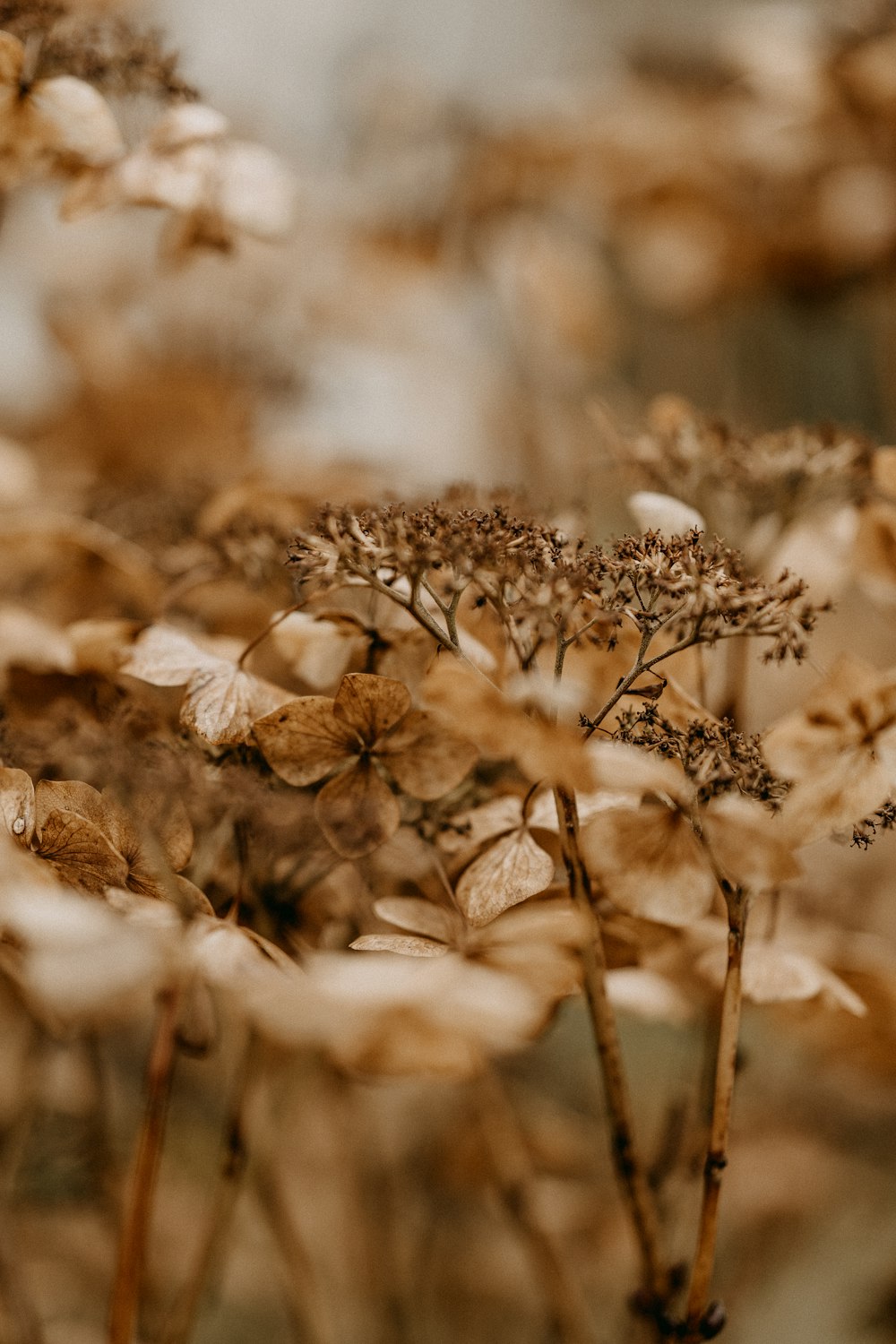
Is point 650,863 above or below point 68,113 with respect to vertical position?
below

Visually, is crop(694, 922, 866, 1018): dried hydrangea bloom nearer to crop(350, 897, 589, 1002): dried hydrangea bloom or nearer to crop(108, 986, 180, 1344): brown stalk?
crop(350, 897, 589, 1002): dried hydrangea bloom

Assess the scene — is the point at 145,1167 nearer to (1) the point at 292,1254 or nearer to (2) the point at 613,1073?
(2) the point at 613,1073

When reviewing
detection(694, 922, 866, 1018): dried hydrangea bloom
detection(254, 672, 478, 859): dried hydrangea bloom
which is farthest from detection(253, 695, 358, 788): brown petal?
detection(694, 922, 866, 1018): dried hydrangea bloom

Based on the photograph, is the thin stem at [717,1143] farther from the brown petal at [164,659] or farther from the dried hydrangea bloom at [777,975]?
the brown petal at [164,659]

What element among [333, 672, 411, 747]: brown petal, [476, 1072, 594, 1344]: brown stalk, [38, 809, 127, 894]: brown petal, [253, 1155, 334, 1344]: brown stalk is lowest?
[253, 1155, 334, 1344]: brown stalk

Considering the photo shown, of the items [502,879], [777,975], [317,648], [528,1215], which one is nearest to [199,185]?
[317,648]

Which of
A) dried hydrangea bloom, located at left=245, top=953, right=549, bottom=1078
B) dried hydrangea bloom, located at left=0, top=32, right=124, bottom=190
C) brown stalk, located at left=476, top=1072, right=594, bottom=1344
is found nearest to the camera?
dried hydrangea bloom, located at left=245, top=953, right=549, bottom=1078

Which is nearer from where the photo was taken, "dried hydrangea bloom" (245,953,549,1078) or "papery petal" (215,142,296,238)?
"dried hydrangea bloom" (245,953,549,1078)
